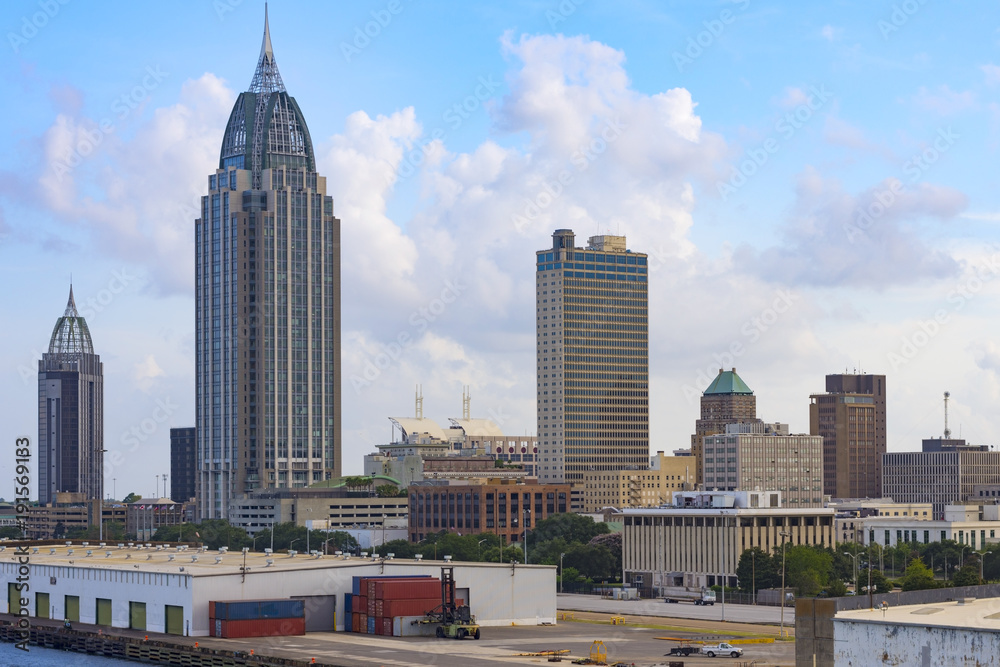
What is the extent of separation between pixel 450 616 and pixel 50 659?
33.2m

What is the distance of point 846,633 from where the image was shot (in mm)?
80562

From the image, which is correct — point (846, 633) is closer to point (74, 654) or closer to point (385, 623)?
point (385, 623)

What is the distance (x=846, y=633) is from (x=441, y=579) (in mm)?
63372

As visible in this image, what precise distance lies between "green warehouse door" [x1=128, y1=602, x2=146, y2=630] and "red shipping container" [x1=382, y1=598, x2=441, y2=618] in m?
21.9

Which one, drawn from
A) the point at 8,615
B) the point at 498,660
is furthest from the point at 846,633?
the point at 8,615

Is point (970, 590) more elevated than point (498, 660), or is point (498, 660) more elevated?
point (970, 590)

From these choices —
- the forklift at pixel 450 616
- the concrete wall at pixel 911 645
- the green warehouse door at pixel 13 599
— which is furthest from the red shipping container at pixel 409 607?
the concrete wall at pixel 911 645

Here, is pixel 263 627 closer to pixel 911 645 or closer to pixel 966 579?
pixel 911 645

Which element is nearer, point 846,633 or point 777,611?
point 846,633

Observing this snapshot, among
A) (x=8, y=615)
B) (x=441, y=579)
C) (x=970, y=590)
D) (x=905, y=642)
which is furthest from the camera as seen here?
(x=8, y=615)

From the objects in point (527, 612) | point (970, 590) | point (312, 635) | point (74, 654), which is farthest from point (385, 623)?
point (970, 590)

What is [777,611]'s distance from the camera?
562 ft

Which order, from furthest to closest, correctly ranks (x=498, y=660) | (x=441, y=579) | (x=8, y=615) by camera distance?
(x=8, y=615) < (x=441, y=579) < (x=498, y=660)

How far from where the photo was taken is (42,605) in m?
152
